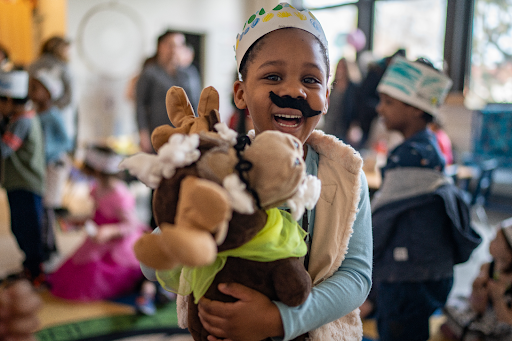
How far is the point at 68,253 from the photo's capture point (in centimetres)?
316

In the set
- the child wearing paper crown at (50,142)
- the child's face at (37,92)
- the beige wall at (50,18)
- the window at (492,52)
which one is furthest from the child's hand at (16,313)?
the beige wall at (50,18)

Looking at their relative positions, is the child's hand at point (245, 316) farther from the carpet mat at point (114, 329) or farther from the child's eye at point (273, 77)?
the carpet mat at point (114, 329)

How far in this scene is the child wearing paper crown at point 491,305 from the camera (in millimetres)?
1864

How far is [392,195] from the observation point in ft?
5.72

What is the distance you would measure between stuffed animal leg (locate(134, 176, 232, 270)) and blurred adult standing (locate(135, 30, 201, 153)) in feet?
9.28

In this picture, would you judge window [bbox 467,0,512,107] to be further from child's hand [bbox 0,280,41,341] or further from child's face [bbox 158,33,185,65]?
child's hand [bbox 0,280,41,341]

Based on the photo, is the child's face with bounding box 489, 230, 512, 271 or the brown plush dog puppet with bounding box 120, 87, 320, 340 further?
the child's face with bounding box 489, 230, 512, 271

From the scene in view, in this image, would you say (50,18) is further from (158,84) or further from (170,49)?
(158,84)

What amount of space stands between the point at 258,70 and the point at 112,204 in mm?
1987

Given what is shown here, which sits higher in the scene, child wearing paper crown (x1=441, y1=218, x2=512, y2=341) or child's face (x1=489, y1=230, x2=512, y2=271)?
child's face (x1=489, y1=230, x2=512, y2=271)

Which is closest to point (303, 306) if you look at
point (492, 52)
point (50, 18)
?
point (492, 52)

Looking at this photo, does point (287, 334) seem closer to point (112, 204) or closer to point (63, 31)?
point (112, 204)

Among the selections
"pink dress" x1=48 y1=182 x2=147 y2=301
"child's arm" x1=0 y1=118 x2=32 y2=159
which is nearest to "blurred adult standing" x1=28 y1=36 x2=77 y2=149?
"child's arm" x1=0 y1=118 x2=32 y2=159

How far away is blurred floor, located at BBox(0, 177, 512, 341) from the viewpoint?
2.20 metres
